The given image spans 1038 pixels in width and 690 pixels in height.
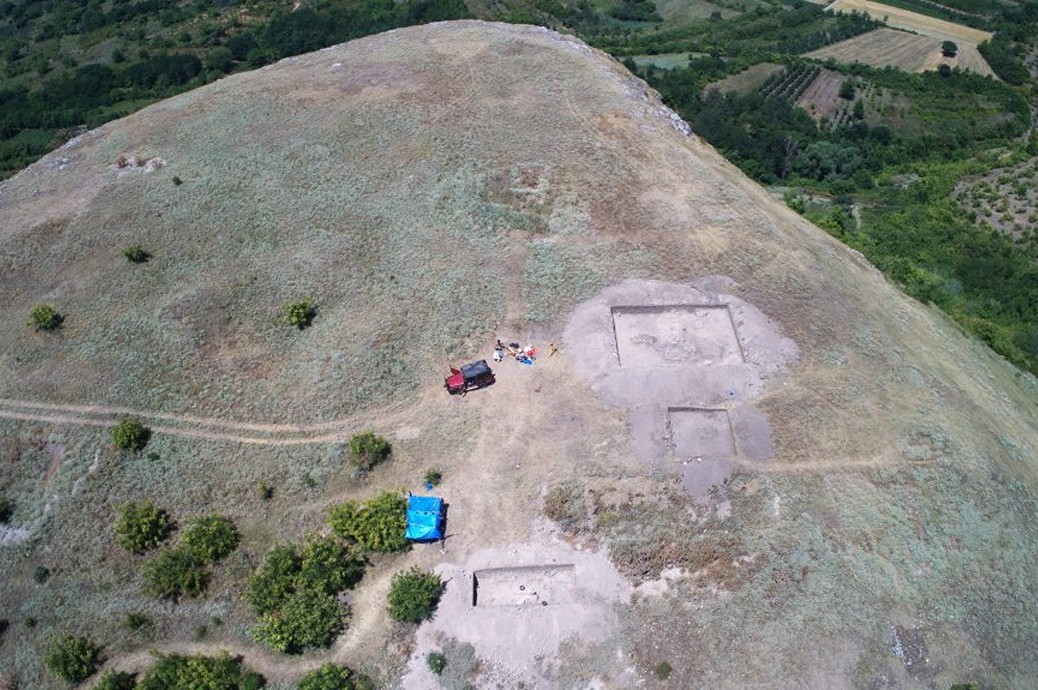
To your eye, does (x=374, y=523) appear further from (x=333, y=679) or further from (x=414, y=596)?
(x=333, y=679)

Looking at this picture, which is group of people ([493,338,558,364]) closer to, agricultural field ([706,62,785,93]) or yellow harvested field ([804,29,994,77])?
agricultural field ([706,62,785,93])

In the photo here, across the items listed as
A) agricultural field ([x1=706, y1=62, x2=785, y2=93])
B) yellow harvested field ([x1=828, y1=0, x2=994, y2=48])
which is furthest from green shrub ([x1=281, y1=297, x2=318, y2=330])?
yellow harvested field ([x1=828, y1=0, x2=994, y2=48])

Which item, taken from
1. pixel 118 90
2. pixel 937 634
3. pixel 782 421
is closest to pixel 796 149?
pixel 782 421

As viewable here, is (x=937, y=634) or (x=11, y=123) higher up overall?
(x=937, y=634)

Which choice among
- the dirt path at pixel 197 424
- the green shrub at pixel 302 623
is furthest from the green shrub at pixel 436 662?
the dirt path at pixel 197 424

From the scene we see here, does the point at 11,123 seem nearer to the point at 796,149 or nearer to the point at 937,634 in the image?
the point at 796,149

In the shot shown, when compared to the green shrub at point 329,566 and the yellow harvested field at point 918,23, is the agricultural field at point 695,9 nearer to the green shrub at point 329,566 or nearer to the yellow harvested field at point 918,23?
the yellow harvested field at point 918,23
